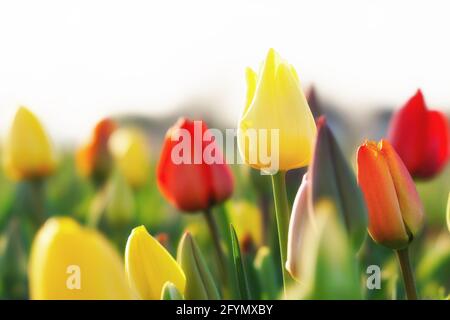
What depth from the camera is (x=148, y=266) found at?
49cm

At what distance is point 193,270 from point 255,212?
38cm

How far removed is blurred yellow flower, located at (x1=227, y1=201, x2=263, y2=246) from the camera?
2.66 feet

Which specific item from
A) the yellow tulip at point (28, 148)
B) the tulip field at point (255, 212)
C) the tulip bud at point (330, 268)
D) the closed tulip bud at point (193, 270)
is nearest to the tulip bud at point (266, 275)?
the tulip field at point (255, 212)

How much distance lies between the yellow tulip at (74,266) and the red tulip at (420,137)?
33 cm

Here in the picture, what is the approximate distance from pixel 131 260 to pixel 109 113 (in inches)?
24.2

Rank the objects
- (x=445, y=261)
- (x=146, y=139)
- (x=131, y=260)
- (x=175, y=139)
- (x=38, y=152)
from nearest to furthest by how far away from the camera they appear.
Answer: (x=131, y=260) → (x=175, y=139) → (x=445, y=261) → (x=38, y=152) → (x=146, y=139)

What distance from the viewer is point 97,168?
3.48 feet

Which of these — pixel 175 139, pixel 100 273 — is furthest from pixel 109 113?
pixel 100 273

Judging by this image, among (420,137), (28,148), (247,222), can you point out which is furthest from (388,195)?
(28,148)

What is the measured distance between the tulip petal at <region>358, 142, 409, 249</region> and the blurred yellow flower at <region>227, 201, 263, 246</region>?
0.31 m

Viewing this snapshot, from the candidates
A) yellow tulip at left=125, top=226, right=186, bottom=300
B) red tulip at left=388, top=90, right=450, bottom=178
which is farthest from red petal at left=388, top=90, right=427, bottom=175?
yellow tulip at left=125, top=226, right=186, bottom=300

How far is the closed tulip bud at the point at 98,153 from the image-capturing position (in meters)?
1.05

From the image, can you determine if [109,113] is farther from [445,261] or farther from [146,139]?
[445,261]

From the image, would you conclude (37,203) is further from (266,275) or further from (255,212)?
(266,275)
